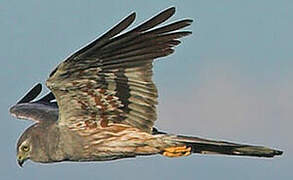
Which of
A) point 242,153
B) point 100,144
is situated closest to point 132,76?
point 100,144

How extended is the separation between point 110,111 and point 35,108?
3183 millimetres

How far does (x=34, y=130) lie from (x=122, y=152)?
5.45 ft

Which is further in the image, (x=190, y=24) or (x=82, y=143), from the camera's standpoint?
(x=82, y=143)

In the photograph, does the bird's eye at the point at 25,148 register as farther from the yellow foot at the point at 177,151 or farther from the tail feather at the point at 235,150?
the tail feather at the point at 235,150

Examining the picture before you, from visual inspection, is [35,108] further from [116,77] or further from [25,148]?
[116,77]

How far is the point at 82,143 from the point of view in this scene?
16438mm

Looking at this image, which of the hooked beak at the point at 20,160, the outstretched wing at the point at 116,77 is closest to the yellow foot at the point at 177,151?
the outstretched wing at the point at 116,77

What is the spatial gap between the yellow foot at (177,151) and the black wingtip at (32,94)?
18.1 feet

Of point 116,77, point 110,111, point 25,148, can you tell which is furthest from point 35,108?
point 116,77

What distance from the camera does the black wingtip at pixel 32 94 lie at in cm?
2099

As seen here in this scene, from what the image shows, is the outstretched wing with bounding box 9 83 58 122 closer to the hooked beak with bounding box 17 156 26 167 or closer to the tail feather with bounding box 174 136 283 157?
the hooked beak with bounding box 17 156 26 167

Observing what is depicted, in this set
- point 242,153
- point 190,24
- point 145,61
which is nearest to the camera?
point 190,24

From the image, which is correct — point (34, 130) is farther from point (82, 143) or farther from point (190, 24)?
point (190, 24)

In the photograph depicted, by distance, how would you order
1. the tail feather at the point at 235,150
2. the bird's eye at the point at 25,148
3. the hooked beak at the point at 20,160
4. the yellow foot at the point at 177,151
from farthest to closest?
1. the hooked beak at the point at 20,160
2. the bird's eye at the point at 25,148
3. the tail feather at the point at 235,150
4. the yellow foot at the point at 177,151
